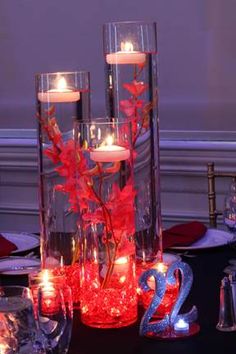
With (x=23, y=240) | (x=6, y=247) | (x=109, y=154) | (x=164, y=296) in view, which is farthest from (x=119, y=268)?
(x=23, y=240)

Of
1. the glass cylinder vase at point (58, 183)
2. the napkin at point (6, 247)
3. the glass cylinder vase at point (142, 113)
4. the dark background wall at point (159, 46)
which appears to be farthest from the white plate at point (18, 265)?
the dark background wall at point (159, 46)

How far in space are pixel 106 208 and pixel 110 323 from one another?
21 centimetres

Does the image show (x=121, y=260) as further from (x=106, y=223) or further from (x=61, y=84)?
(x=61, y=84)

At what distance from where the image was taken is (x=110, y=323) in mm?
1590

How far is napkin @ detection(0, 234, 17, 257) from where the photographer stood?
2.16 metres

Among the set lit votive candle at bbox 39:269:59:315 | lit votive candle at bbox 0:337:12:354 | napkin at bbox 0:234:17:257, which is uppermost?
lit votive candle at bbox 39:269:59:315

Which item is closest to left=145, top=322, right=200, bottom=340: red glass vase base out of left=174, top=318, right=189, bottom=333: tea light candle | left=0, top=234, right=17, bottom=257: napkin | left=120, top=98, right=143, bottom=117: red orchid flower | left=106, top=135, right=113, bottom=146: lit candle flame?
left=174, top=318, right=189, bottom=333: tea light candle

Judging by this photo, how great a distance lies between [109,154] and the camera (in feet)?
5.15

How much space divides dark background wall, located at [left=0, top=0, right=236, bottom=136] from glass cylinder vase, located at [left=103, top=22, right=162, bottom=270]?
4.89ft

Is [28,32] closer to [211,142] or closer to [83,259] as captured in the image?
[211,142]

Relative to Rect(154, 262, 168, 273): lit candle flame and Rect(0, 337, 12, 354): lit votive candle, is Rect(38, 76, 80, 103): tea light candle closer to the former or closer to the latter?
Rect(154, 262, 168, 273): lit candle flame

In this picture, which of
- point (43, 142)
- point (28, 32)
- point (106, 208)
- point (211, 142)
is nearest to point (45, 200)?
point (43, 142)

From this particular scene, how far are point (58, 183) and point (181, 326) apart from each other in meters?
0.39

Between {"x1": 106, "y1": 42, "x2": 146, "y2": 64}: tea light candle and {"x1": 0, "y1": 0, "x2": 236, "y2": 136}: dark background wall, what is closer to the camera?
{"x1": 106, "y1": 42, "x2": 146, "y2": 64}: tea light candle
